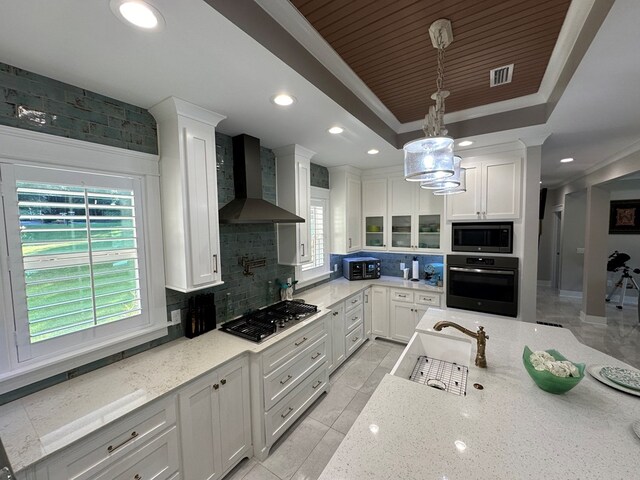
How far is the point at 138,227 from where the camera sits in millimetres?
1800

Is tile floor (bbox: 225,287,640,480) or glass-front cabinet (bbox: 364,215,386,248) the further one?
glass-front cabinet (bbox: 364,215,386,248)

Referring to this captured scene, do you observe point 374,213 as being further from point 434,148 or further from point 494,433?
point 494,433

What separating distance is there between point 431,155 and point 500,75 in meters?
1.24

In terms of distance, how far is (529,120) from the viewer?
233 cm

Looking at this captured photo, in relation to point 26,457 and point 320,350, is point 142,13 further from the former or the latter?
point 320,350

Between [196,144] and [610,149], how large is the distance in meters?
4.67

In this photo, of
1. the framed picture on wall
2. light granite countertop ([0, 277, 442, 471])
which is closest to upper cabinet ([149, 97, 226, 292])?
light granite countertop ([0, 277, 442, 471])

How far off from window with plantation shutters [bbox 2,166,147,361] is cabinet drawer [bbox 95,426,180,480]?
72 cm

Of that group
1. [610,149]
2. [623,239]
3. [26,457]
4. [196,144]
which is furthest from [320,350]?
[623,239]

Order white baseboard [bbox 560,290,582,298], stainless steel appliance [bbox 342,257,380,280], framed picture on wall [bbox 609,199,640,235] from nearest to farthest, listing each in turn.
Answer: stainless steel appliance [bbox 342,257,380,280] < framed picture on wall [bbox 609,199,640,235] < white baseboard [bbox 560,290,582,298]

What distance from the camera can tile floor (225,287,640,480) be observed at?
190cm

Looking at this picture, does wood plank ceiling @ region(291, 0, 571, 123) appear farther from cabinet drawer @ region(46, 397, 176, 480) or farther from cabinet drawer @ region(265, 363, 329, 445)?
cabinet drawer @ region(265, 363, 329, 445)

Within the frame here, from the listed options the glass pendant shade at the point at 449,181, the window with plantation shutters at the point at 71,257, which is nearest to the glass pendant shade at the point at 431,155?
the glass pendant shade at the point at 449,181

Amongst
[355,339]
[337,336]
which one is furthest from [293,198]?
[355,339]
